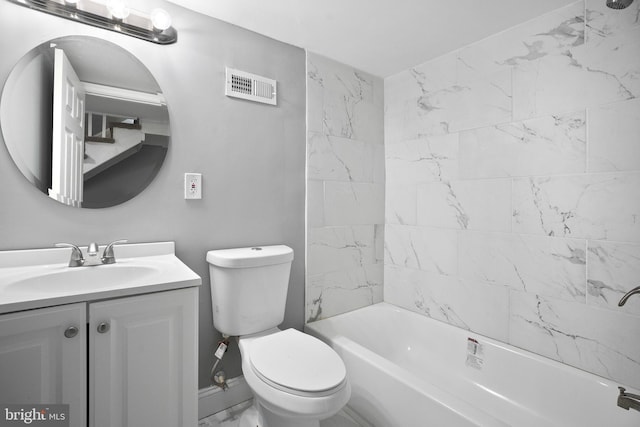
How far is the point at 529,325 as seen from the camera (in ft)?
5.70

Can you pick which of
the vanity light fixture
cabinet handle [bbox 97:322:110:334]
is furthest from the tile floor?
the vanity light fixture

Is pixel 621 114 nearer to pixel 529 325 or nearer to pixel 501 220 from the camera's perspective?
pixel 501 220

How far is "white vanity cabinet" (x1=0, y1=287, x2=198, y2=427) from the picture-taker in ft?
3.04

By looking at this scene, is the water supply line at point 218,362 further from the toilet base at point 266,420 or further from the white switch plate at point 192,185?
the white switch plate at point 192,185

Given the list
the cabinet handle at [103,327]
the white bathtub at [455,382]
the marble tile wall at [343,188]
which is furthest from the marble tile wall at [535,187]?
the cabinet handle at [103,327]

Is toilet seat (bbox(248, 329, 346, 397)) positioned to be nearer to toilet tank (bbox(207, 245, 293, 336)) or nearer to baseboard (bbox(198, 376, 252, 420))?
toilet tank (bbox(207, 245, 293, 336))

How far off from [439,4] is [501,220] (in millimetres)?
1210

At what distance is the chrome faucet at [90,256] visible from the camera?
1.34 meters

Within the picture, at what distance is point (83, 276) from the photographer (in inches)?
51.2

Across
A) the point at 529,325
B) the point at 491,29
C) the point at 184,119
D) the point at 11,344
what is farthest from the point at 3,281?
the point at 491,29

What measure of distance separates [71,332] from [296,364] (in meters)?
0.81

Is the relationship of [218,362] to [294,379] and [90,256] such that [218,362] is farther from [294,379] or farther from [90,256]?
[90,256]

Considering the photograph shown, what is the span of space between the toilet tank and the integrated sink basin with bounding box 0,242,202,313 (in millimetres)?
244

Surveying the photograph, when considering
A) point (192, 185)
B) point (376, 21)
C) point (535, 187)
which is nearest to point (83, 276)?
point (192, 185)
